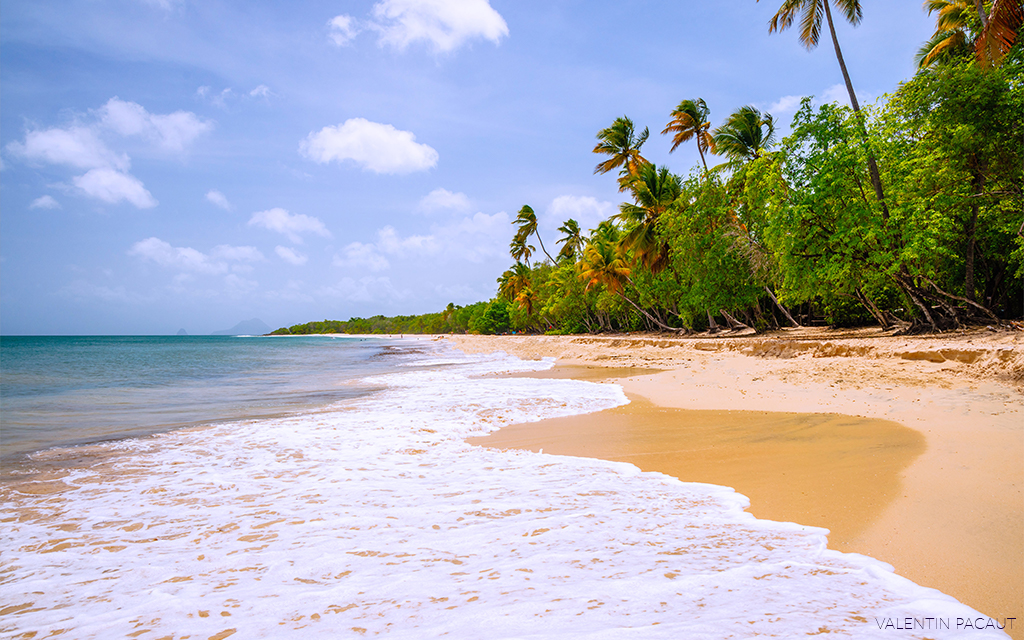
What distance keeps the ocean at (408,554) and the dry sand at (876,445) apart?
34 cm

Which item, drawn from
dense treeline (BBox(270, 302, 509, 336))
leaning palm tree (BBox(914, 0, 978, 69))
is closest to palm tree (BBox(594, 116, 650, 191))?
leaning palm tree (BBox(914, 0, 978, 69))

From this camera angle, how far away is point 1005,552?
93.1 inches

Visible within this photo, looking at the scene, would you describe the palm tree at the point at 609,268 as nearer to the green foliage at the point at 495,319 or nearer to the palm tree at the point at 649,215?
the palm tree at the point at 649,215

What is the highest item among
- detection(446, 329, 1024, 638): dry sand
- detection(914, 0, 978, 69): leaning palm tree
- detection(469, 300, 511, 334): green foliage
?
detection(914, 0, 978, 69): leaning palm tree

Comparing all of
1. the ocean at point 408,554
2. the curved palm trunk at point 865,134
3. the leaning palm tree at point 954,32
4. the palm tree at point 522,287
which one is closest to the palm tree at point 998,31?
the curved palm trunk at point 865,134

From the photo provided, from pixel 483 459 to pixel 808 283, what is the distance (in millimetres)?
12805

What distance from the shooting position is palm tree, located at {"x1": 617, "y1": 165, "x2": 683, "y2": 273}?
1030 inches

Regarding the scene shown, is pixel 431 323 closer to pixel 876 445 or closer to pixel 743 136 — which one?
pixel 743 136

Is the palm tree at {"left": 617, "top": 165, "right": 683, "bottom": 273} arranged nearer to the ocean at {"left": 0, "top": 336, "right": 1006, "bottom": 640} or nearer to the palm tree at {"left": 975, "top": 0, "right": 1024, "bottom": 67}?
the palm tree at {"left": 975, "top": 0, "right": 1024, "bottom": 67}

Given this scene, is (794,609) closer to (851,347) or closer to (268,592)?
(268,592)

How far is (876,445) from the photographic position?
4457mm

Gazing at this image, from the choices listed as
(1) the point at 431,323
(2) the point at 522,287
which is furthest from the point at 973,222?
(1) the point at 431,323

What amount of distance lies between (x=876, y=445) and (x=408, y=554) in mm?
4612

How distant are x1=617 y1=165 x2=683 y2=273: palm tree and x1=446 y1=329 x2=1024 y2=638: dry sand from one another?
1662 cm
